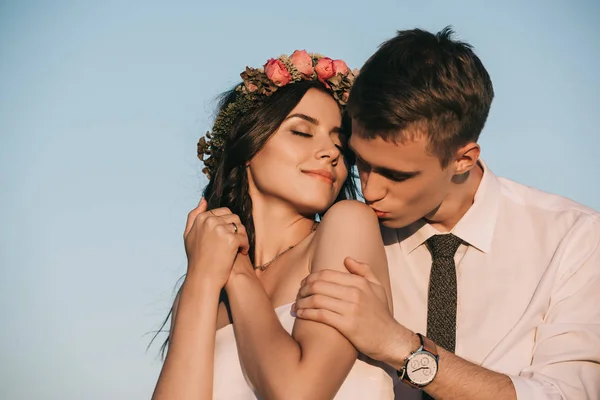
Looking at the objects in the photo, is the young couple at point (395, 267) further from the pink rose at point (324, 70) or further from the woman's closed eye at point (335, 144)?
the pink rose at point (324, 70)

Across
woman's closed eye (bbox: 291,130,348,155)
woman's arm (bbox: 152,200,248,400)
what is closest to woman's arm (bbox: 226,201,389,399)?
woman's arm (bbox: 152,200,248,400)

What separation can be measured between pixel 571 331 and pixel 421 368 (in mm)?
865

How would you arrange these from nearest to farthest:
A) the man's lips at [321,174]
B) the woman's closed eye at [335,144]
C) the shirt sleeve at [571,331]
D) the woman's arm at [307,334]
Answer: the woman's arm at [307,334], the shirt sleeve at [571,331], the man's lips at [321,174], the woman's closed eye at [335,144]

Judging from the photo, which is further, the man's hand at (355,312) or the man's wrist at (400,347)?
the man's wrist at (400,347)

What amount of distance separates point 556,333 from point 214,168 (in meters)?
2.49

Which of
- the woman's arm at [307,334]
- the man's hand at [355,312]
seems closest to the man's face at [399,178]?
the woman's arm at [307,334]

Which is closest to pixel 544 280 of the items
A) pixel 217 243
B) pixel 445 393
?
pixel 445 393

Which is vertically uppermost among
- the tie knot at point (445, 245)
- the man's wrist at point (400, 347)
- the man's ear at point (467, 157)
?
the man's ear at point (467, 157)

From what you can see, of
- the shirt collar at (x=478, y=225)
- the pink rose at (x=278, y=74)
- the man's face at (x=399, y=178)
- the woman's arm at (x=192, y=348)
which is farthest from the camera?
the pink rose at (x=278, y=74)

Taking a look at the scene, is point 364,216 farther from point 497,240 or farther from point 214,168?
point 214,168

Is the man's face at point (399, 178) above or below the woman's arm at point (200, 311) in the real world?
above

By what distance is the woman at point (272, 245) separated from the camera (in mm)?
3408

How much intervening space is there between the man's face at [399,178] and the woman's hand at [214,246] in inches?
28.6

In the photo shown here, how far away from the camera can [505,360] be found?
3939 millimetres
